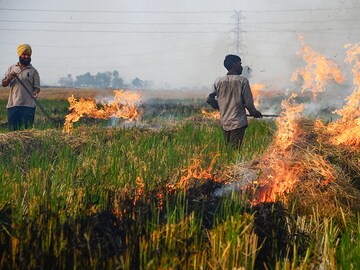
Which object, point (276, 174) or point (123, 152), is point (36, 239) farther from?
point (123, 152)

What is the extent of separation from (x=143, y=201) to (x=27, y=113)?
18.3ft

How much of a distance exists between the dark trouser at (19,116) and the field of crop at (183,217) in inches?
115

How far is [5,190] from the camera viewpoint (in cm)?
346

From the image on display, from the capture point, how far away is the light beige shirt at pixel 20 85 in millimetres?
8156

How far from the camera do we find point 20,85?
815cm

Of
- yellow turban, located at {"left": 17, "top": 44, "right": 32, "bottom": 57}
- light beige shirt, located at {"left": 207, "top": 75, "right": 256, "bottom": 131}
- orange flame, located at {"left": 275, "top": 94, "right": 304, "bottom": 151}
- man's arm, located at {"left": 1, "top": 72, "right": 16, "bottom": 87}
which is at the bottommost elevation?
orange flame, located at {"left": 275, "top": 94, "right": 304, "bottom": 151}

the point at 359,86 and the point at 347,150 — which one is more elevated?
the point at 359,86

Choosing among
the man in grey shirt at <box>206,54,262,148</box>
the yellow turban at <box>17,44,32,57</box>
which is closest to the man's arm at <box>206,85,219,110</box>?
the man in grey shirt at <box>206,54,262,148</box>

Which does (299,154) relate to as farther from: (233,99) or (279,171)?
(233,99)

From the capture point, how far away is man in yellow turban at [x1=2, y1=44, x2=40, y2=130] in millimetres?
8070

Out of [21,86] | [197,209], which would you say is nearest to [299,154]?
[197,209]

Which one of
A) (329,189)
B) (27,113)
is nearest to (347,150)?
(329,189)

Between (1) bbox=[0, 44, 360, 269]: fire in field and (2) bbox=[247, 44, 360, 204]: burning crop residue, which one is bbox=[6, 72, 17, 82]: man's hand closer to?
(1) bbox=[0, 44, 360, 269]: fire in field

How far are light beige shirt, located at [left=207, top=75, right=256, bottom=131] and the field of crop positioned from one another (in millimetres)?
1331
